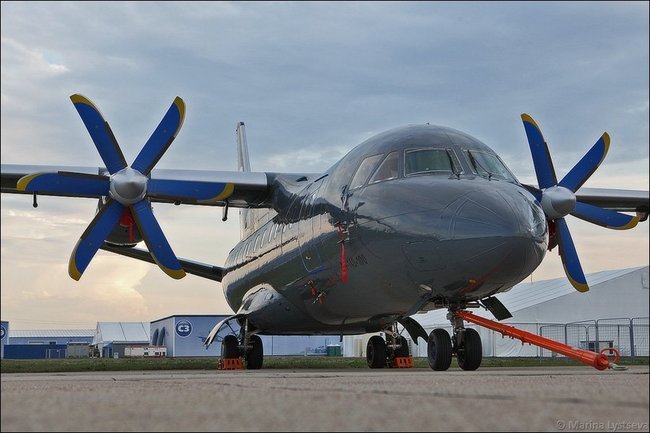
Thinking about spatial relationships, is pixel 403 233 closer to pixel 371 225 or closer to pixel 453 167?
pixel 371 225

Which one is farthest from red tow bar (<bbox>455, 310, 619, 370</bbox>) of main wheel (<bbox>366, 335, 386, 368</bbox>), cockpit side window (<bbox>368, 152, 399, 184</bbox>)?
main wheel (<bbox>366, 335, 386, 368</bbox>)

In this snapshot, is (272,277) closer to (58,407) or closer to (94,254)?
(94,254)

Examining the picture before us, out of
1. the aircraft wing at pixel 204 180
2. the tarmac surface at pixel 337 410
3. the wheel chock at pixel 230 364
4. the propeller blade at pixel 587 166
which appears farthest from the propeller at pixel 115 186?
the tarmac surface at pixel 337 410

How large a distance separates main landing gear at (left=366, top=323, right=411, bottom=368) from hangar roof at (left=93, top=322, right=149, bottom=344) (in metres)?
55.6

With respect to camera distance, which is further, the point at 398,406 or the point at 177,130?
the point at 177,130

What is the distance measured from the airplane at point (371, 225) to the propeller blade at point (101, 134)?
0.02 meters

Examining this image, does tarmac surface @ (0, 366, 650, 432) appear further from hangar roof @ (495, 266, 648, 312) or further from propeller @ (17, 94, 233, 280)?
hangar roof @ (495, 266, 648, 312)

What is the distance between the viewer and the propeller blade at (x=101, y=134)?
16672mm

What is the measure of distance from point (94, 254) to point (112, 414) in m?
11.7

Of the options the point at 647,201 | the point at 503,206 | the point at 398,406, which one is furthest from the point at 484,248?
the point at 647,201

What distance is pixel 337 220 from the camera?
1412cm

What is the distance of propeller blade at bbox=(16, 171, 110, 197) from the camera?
1623 centimetres

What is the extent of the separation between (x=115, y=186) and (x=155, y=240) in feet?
4.36

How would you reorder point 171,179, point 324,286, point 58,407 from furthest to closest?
point 171,179
point 324,286
point 58,407
